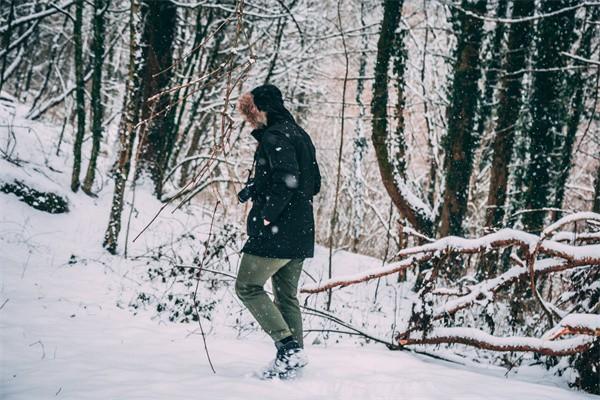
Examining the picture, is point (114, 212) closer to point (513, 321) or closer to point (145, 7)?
point (145, 7)

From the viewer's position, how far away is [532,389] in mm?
2988

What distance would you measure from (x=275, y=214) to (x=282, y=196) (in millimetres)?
124

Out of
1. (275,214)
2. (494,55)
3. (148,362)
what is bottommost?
(148,362)

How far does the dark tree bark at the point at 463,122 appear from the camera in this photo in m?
6.92

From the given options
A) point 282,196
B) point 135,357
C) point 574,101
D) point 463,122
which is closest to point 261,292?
point 282,196

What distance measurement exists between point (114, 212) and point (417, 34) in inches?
406

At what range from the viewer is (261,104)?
9.80 feet

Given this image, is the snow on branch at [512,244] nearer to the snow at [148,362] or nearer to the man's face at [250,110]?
the snow at [148,362]

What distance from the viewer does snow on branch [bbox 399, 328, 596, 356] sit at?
303 centimetres

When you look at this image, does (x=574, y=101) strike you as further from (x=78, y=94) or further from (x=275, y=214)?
(x=78, y=94)

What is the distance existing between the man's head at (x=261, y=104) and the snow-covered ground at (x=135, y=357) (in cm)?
173

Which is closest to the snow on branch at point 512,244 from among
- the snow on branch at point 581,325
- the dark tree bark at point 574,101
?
the snow on branch at point 581,325

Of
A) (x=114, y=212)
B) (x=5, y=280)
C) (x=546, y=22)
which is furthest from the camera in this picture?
(x=546, y=22)

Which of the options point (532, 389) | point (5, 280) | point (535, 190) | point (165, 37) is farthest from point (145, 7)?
point (532, 389)
